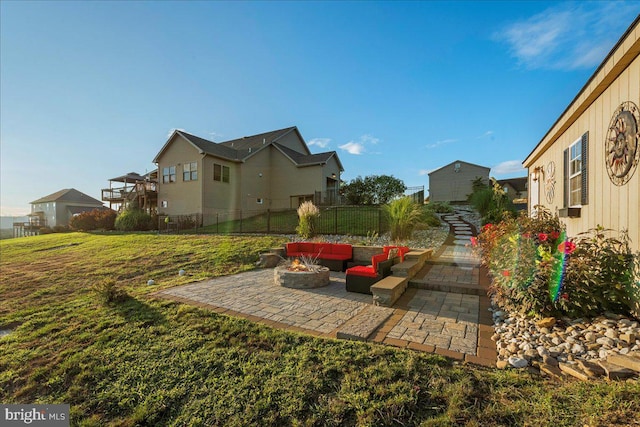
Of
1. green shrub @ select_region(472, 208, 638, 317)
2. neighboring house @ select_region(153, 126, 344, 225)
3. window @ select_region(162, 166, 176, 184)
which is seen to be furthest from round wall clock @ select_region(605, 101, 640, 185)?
window @ select_region(162, 166, 176, 184)

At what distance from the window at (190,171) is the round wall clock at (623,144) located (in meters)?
21.0

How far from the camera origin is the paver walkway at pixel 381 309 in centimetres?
304

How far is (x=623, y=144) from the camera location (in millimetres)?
3369

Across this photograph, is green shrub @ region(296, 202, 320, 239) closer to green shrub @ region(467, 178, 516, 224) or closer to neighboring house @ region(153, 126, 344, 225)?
green shrub @ region(467, 178, 516, 224)

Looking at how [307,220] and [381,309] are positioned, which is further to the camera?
[307,220]

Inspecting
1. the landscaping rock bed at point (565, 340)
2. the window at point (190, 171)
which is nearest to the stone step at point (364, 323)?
the landscaping rock bed at point (565, 340)

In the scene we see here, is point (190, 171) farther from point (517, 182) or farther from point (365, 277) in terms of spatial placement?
point (517, 182)

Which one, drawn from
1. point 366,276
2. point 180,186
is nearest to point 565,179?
point 366,276

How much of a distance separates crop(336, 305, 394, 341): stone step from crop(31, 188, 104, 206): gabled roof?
4952 centimetres

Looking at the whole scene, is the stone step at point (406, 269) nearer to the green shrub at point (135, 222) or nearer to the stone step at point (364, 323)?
the stone step at point (364, 323)

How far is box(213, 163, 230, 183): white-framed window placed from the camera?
20.0 metres

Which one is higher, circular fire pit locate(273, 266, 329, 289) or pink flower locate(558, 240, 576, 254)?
pink flower locate(558, 240, 576, 254)

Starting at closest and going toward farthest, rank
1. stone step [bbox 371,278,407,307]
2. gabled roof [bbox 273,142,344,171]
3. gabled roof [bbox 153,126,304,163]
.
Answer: stone step [bbox 371,278,407,307], gabled roof [bbox 153,126,304,163], gabled roof [bbox 273,142,344,171]

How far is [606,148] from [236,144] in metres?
27.4
